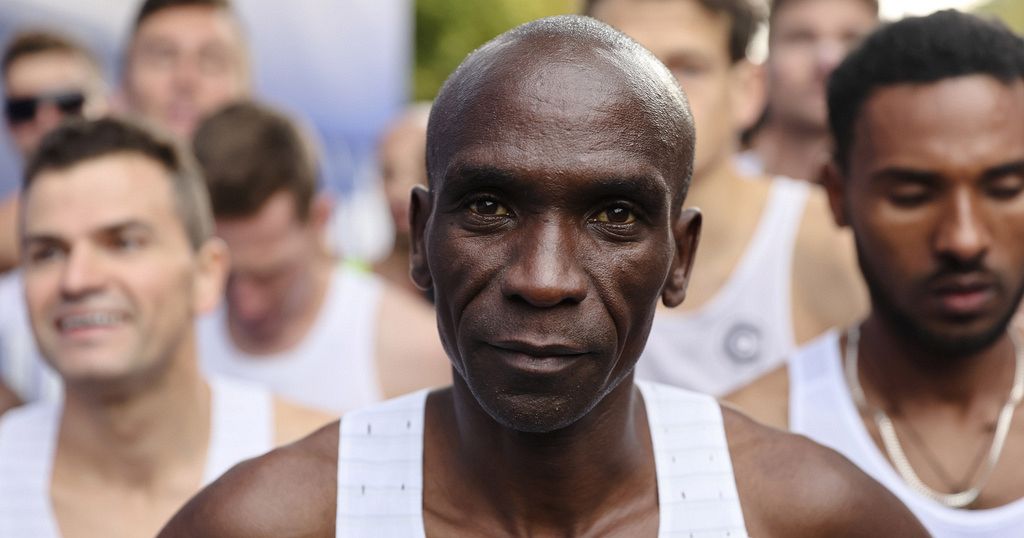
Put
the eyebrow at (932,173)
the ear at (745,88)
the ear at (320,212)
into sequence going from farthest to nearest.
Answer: the ear at (320,212), the ear at (745,88), the eyebrow at (932,173)

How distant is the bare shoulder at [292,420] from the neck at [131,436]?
23cm

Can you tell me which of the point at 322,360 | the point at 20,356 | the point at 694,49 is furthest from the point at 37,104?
the point at 694,49

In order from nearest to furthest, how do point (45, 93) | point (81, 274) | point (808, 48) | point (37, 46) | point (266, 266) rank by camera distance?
point (81, 274), point (266, 266), point (808, 48), point (45, 93), point (37, 46)

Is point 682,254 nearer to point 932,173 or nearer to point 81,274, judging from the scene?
point 932,173

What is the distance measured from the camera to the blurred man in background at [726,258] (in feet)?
15.4

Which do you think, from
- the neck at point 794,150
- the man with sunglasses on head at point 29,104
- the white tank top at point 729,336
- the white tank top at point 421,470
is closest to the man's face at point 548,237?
the white tank top at point 421,470

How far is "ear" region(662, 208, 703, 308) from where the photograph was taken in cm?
261

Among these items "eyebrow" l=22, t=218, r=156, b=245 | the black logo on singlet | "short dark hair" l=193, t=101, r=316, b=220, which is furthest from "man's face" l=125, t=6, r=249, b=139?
the black logo on singlet

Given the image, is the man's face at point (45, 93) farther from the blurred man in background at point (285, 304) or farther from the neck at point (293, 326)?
the neck at point (293, 326)

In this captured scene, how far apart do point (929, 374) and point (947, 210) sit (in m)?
0.54

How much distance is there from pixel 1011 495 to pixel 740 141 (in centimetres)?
463

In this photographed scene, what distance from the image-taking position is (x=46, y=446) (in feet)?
13.6

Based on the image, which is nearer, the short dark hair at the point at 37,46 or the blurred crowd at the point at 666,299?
the blurred crowd at the point at 666,299

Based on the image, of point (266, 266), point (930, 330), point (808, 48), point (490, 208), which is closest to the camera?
point (490, 208)
